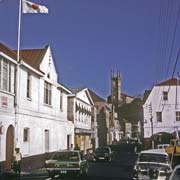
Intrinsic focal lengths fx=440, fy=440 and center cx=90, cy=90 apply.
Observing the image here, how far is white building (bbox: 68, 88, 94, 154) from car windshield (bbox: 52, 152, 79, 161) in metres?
24.4

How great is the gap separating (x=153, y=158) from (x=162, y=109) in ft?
167

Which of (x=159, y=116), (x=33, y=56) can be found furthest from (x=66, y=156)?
(x=159, y=116)

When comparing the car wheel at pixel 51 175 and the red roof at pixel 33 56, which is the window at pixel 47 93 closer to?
the red roof at pixel 33 56

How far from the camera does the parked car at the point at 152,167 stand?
19.8m

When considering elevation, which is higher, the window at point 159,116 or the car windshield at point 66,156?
the window at point 159,116

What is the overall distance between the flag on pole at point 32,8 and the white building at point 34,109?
2.93 meters

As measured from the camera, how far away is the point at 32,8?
27828mm

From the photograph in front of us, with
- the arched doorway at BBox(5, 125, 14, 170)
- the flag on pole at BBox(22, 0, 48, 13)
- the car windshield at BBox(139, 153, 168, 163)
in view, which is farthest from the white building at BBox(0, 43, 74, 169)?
the car windshield at BBox(139, 153, 168, 163)

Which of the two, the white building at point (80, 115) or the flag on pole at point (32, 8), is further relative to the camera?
the white building at point (80, 115)

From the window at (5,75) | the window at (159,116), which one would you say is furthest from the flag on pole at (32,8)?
the window at (159,116)

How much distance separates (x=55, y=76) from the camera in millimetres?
39031

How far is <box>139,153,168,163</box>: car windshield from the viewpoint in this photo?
2167 cm

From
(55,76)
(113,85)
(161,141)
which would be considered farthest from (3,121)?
(113,85)

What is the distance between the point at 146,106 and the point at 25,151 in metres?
45.9
